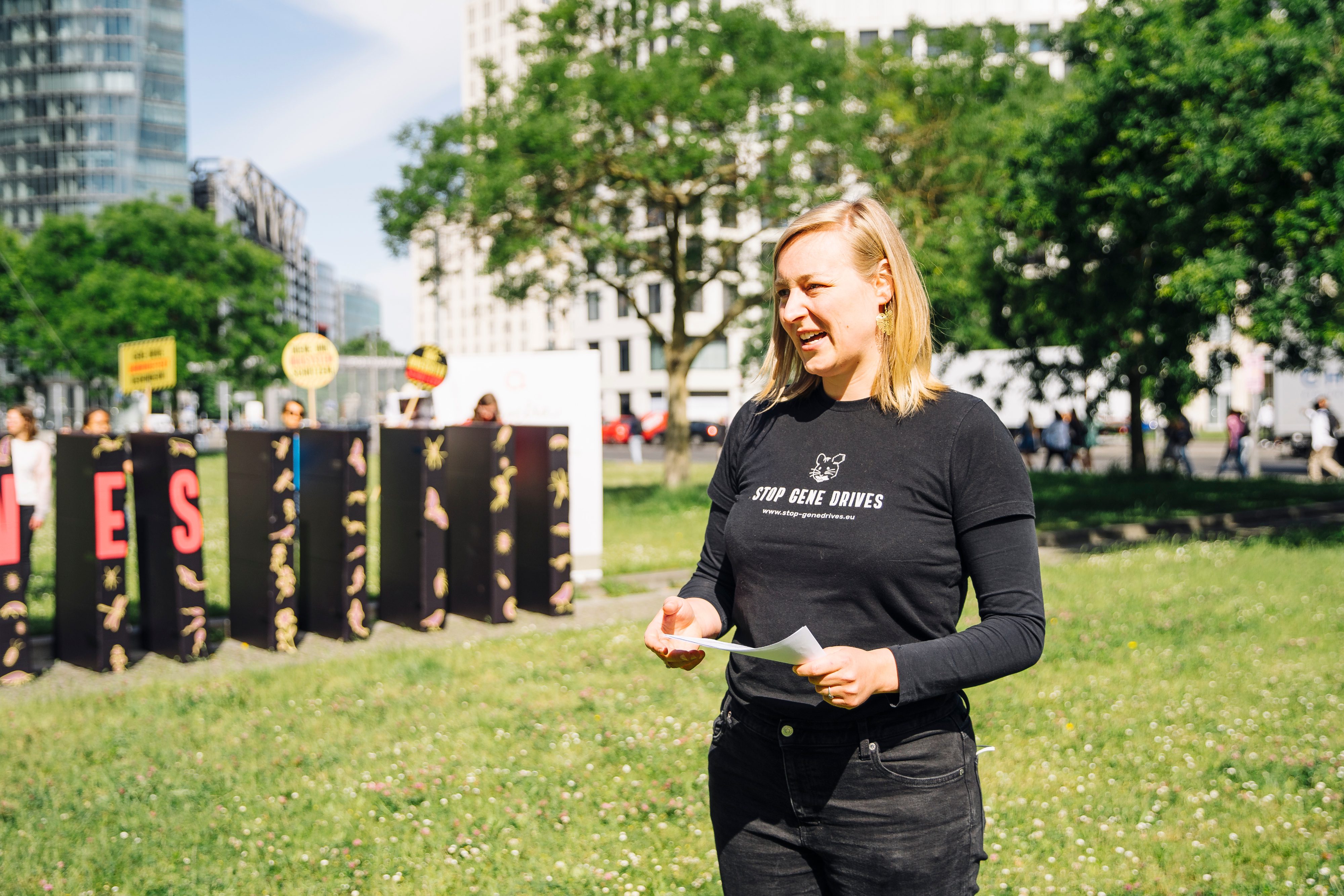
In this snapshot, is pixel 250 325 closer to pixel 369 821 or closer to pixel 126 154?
pixel 369 821

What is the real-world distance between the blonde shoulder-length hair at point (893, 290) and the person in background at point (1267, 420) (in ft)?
103

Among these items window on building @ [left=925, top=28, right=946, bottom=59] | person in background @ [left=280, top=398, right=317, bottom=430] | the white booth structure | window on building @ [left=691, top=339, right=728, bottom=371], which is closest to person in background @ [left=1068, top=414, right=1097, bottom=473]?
window on building @ [left=925, top=28, right=946, bottom=59]

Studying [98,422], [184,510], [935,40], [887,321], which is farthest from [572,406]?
[935,40]

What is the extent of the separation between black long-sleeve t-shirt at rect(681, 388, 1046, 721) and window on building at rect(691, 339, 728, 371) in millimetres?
71774

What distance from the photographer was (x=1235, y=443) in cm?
2703

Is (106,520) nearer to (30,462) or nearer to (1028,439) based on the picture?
(30,462)

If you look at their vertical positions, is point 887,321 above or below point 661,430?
above

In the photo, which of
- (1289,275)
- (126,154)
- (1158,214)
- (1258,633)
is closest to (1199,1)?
(1158,214)

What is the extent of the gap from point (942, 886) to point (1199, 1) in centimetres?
1548

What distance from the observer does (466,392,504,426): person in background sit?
11227 mm

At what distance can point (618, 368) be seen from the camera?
79625mm

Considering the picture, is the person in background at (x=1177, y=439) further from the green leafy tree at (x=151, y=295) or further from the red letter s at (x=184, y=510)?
the green leafy tree at (x=151, y=295)

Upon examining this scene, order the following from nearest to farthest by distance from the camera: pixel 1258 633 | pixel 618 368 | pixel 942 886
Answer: pixel 942 886
pixel 1258 633
pixel 618 368

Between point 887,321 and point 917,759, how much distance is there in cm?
82
